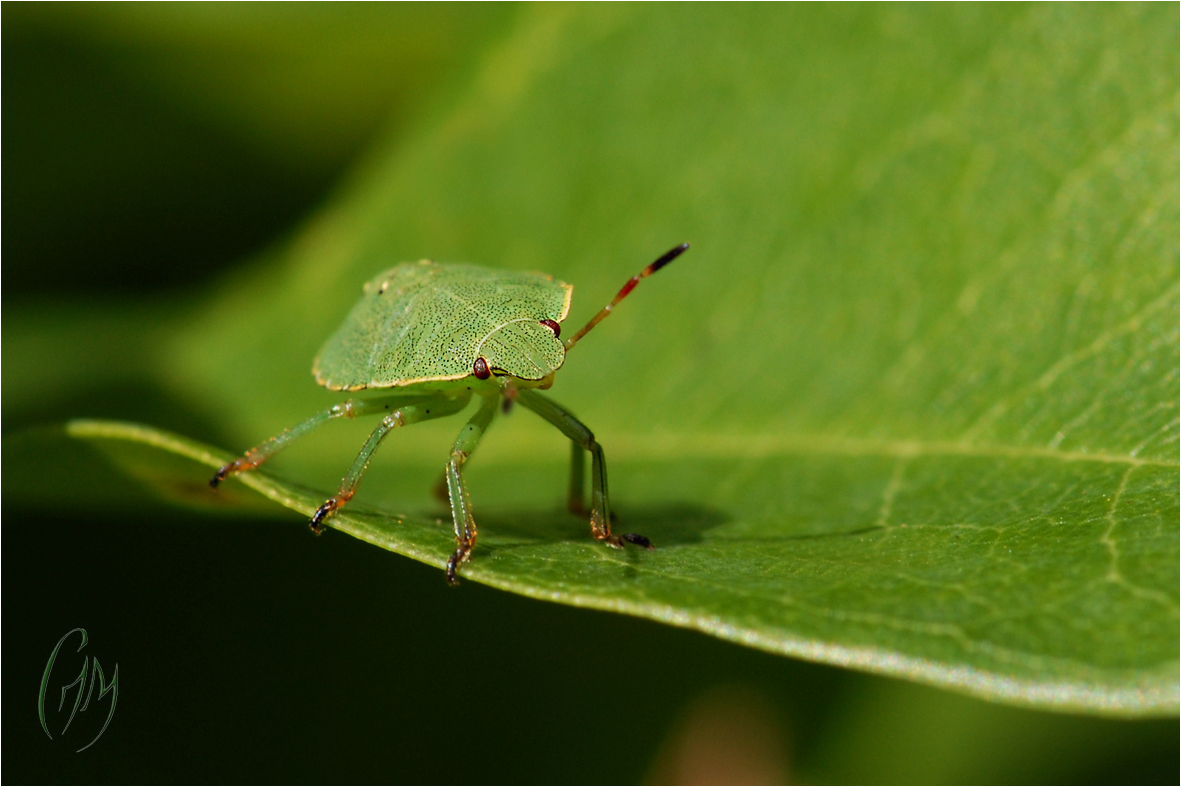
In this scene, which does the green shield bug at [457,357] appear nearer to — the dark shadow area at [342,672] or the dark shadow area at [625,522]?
the dark shadow area at [625,522]

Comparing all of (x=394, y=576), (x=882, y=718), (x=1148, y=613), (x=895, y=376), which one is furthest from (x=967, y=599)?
(x=394, y=576)

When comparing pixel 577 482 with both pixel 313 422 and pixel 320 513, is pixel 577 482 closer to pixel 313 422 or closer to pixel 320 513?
pixel 313 422

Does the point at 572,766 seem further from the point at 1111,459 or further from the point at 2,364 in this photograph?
the point at 2,364

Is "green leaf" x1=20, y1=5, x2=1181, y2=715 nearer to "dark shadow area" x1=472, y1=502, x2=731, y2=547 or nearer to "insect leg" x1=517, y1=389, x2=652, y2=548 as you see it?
"dark shadow area" x1=472, y1=502, x2=731, y2=547

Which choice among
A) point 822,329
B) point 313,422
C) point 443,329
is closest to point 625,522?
point 443,329

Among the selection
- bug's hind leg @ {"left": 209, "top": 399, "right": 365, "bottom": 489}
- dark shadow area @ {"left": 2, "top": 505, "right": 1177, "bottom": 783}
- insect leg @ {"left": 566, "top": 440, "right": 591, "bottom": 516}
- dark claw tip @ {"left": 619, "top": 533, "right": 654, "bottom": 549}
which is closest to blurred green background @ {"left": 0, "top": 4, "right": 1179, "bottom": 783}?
dark shadow area @ {"left": 2, "top": 505, "right": 1177, "bottom": 783}

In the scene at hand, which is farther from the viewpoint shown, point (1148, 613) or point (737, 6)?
point (737, 6)
